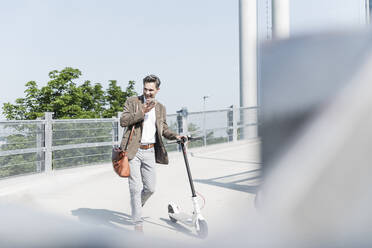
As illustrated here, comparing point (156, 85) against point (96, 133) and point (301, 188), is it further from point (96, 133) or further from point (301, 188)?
point (96, 133)

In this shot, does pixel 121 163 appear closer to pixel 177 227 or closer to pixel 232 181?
pixel 177 227

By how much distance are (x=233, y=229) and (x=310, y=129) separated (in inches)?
12.2

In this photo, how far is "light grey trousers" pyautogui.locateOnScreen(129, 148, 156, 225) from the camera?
14.3 feet

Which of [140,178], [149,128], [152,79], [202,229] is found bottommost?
[202,229]

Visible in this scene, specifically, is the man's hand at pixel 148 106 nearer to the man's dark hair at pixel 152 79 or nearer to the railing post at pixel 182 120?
the man's dark hair at pixel 152 79

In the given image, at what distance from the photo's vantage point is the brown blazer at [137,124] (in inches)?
170

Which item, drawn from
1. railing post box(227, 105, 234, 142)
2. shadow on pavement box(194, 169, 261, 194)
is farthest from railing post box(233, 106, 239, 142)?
shadow on pavement box(194, 169, 261, 194)

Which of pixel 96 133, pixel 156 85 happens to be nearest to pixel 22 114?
pixel 96 133

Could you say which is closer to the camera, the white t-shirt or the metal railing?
the white t-shirt

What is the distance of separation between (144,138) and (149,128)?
124 mm

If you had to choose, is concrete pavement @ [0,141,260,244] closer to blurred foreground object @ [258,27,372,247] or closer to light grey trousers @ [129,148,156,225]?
light grey trousers @ [129,148,156,225]

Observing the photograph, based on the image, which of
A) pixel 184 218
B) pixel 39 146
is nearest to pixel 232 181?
pixel 184 218

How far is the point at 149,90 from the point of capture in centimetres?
445

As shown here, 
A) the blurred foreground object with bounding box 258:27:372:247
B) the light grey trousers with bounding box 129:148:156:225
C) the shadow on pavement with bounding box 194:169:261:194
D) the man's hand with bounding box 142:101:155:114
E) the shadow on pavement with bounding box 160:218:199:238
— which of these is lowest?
the shadow on pavement with bounding box 160:218:199:238
